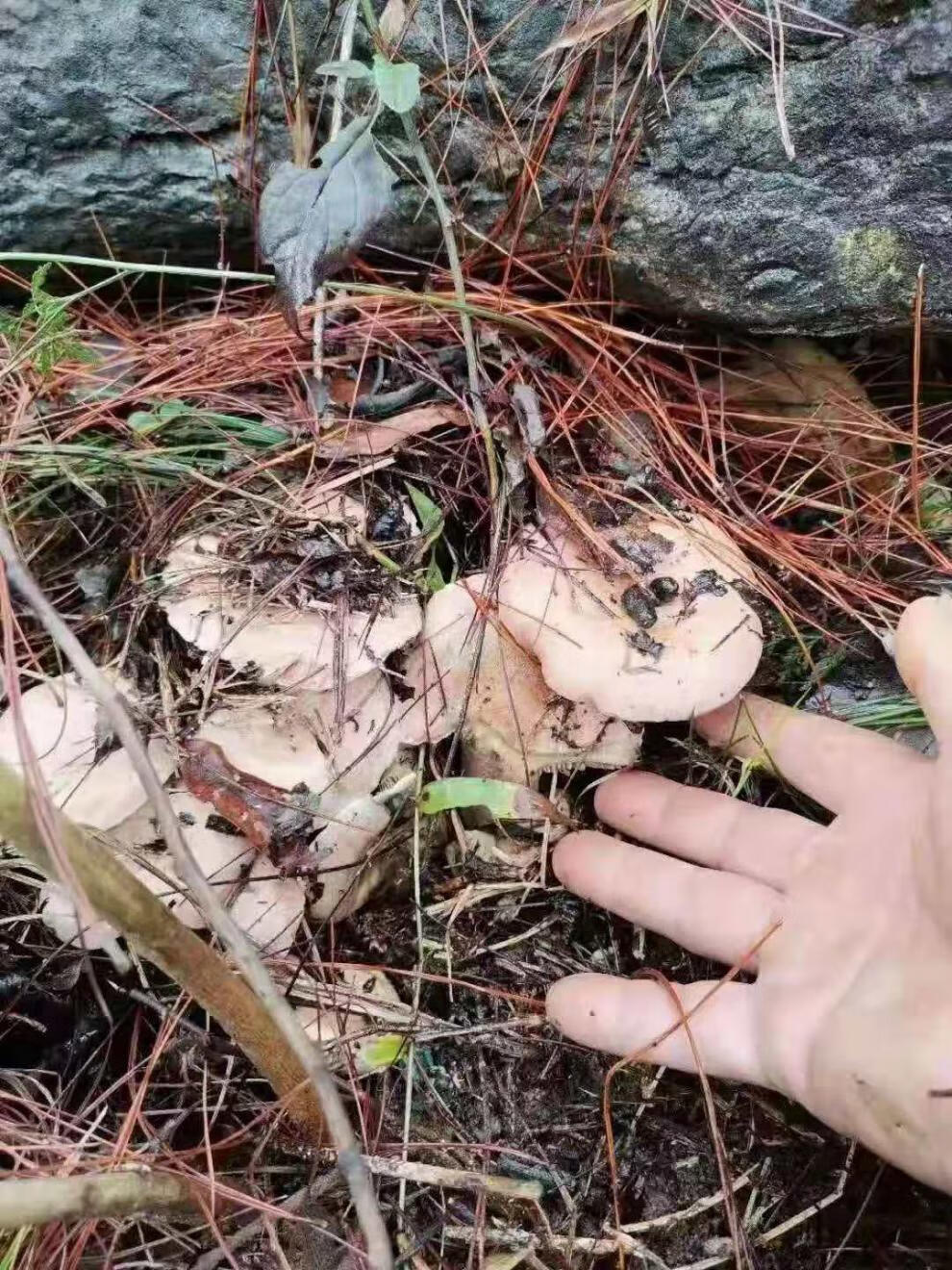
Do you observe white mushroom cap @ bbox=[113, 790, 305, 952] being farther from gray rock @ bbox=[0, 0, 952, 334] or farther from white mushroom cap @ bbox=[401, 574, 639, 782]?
gray rock @ bbox=[0, 0, 952, 334]

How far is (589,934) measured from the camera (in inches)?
85.7

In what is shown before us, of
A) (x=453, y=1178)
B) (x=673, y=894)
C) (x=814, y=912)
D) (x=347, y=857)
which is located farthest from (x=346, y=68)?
(x=453, y=1178)

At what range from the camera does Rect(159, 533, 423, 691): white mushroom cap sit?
1.98m

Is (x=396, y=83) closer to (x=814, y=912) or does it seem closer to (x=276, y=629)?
(x=276, y=629)

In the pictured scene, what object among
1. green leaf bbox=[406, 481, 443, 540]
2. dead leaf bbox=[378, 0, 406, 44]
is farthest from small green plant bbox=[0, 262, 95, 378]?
dead leaf bbox=[378, 0, 406, 44]

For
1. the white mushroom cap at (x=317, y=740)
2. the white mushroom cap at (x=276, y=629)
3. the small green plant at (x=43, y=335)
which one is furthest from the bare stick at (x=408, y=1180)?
the small green plant at (x=43, y=335)

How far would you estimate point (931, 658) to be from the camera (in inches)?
70.9

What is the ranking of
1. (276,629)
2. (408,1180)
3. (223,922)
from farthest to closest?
(276,629)
(408,1180)
(223,922)

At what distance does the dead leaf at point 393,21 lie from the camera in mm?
2205

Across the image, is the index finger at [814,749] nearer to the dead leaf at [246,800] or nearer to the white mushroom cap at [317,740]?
the white mushroom cap at [317,740]

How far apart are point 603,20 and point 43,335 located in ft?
4.47

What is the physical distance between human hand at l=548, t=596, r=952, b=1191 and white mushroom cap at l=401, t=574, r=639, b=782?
13 cm

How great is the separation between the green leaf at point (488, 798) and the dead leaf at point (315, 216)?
3.22 feet

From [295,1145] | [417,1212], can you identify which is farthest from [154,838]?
[417,1212]
